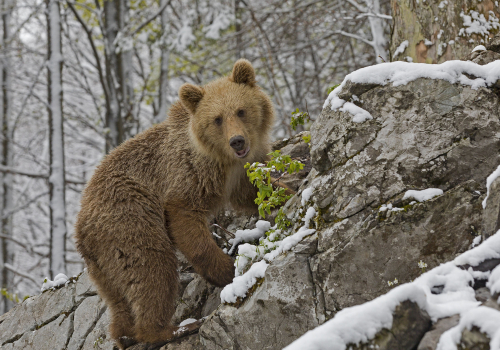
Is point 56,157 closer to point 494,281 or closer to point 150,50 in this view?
point 150,50

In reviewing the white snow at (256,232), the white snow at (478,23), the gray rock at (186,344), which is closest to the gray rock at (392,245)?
the white snow at (256,232)

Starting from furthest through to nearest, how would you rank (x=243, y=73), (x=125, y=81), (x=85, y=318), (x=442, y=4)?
(x=125, y=81) < (x=85, y=318) < (x=442, y=4) < (x=243, y=73)

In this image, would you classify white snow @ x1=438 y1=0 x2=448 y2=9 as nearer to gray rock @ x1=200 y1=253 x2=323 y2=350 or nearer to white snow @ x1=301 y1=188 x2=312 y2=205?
white snow @ x1=301 y1=188 x2=312 y2=205

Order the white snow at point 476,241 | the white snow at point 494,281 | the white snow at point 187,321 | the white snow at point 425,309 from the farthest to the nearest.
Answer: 1. the white snow at point 187,321
2. the white snow at point 476,241
3. the white snow at point 494,281
4. the white snow at point 425,309

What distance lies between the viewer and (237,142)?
4.70 metres

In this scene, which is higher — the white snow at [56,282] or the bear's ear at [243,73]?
the bear's ear at [243,73]

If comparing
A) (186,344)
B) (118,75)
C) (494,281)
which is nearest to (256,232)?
(186,344)

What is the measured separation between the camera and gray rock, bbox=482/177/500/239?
8.49 ft

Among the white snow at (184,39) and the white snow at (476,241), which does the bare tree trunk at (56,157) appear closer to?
the white snow at (184,39)

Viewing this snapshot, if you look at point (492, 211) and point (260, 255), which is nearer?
point (492, 211)

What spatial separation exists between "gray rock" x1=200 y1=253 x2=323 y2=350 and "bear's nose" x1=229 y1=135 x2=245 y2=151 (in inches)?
55.0

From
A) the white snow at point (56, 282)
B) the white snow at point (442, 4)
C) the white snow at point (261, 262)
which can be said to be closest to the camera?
the white snow at point (261, 262)

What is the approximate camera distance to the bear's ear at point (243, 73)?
17.3 feet

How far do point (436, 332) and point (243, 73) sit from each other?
3.73m
